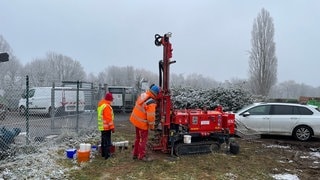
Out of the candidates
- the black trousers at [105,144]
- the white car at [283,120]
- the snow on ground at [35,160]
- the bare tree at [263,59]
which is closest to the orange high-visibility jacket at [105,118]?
the black trousers at [105,144]

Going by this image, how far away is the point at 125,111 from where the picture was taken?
26766 millimetres

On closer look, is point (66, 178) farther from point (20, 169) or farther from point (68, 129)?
point (68, 129)

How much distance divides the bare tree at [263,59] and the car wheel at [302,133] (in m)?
28.2

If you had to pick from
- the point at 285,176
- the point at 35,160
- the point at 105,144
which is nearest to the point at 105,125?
the point at 105,144

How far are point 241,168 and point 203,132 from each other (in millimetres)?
1907

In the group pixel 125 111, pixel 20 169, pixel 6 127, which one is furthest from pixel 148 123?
pixel 125 111

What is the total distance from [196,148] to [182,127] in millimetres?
741

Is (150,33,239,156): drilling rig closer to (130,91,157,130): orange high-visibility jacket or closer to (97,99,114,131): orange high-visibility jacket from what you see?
(130,91,157,130): orange high-visibility jacket

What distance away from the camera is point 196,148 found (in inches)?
408

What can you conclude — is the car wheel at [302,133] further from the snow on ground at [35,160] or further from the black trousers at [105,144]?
the snow on ground at [35,160]

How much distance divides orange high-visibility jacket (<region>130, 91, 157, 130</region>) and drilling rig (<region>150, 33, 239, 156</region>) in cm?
63

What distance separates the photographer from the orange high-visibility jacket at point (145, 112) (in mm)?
9148

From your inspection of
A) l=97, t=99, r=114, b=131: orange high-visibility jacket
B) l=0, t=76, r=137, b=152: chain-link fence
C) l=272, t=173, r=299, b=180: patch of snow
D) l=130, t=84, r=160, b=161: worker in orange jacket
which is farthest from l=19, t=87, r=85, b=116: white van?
l=272, t=173, r=299, b=180: patch of snow

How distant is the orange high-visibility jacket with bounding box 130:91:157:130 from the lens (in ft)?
30.0
